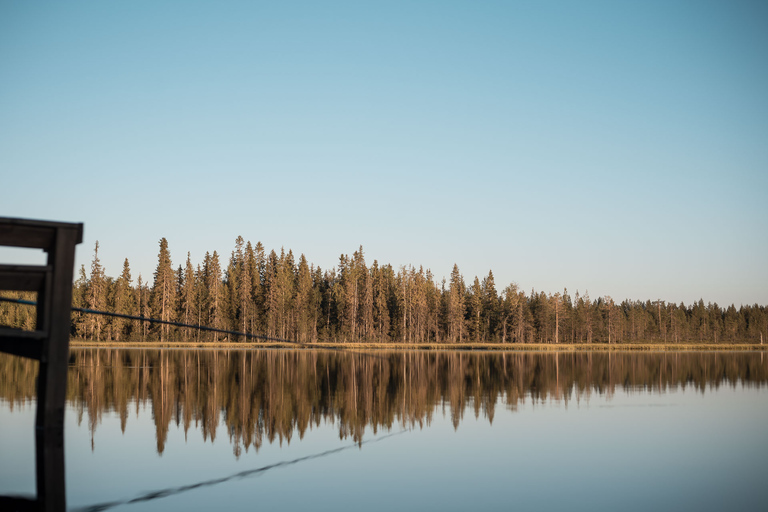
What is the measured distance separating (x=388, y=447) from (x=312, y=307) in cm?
11006

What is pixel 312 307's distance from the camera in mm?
127000

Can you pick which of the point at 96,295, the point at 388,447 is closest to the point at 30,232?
the point at 388,447

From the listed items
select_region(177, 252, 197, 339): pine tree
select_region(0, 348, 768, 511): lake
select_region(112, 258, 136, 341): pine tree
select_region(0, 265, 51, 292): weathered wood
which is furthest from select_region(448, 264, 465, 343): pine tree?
select_region(0, 265, 51, 292): weathered wood

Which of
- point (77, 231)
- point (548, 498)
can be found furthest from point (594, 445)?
point (77, 231)

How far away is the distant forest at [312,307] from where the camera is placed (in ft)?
367

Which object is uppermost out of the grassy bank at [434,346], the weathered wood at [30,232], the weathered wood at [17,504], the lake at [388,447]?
the weathered wood at [30,232]

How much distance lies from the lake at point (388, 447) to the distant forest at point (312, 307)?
81994 mm

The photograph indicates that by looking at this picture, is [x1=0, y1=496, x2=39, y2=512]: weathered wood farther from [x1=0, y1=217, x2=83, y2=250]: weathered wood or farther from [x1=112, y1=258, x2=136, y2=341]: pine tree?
[x1=112, y1=258, x2=136, y2=341]: pine tree

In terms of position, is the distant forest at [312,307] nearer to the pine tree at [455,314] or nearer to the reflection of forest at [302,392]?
the pine tree at [455,314]

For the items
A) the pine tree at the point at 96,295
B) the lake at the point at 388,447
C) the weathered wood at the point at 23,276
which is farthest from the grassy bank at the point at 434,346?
the weathered wood at the point at 23,276

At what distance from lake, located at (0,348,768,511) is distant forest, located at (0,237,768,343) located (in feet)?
269

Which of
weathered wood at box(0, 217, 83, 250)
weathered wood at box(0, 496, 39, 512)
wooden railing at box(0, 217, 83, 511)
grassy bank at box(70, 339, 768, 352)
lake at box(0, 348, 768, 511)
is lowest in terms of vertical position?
grassy bank at box(70, 339, 768, 352)

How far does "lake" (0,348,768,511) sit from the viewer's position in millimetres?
12953

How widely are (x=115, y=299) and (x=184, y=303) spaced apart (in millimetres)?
11605
